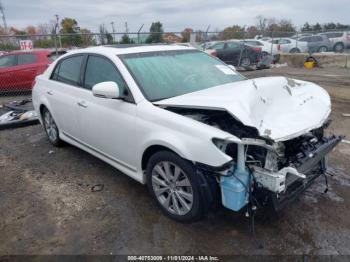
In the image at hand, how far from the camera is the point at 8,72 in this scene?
33.1 feet

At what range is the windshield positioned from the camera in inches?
137

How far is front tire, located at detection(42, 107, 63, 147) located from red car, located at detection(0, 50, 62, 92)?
5.35 m

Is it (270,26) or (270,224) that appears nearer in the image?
(270,224)

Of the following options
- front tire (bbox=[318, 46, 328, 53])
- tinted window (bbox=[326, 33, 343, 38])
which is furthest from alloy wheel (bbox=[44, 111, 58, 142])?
tinted window (bbox=[326, 33, 343, 38])

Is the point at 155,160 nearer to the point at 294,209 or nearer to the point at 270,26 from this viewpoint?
the point at 294,209

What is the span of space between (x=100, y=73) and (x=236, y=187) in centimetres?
227

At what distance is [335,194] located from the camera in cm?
371

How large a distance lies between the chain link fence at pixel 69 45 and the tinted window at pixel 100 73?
3.81m

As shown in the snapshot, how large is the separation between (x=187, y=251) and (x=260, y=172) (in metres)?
0.97

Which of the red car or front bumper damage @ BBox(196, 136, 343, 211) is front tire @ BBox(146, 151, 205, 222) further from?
the red car

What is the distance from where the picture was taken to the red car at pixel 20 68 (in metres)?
10.1

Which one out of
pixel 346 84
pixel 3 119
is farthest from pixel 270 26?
pixel 3 119

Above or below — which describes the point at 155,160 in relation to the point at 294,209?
above

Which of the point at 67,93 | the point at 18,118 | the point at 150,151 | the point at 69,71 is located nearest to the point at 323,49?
the point at 18,118
